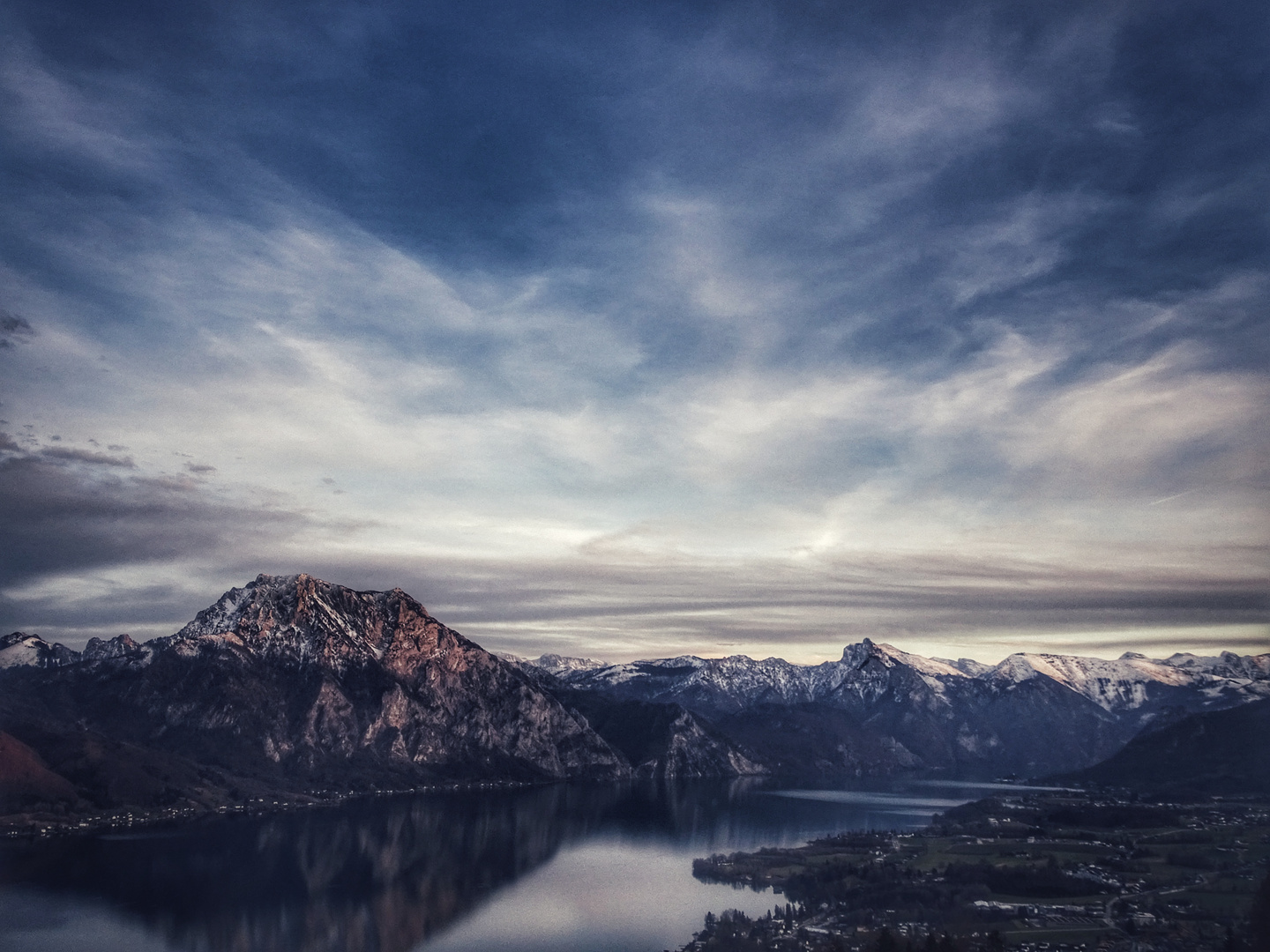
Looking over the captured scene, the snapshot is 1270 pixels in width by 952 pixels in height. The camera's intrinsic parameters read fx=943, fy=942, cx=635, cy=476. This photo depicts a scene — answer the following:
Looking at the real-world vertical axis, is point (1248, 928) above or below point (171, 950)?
above

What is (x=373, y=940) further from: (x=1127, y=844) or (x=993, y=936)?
(x=1127, y=844)

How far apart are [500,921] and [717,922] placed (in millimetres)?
29490

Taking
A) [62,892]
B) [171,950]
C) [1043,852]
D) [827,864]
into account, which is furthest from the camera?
[1043,852]

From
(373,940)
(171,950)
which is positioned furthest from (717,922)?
(171,950)

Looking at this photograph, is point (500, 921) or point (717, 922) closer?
point (717, 922)

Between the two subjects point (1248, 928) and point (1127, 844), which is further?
point (1127, 844)

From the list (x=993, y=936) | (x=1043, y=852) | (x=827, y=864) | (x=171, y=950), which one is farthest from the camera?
(x=1043, y=852)

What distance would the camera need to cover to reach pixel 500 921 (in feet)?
400

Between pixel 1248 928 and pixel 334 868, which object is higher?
pixel 1248 928

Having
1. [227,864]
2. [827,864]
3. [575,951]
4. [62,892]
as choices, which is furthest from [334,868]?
[827,864]

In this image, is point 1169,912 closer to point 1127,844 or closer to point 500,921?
point 1127,844

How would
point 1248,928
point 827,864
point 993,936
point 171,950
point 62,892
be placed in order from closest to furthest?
point 1248,928 < point 993,936 < point 171,950 < point 62,892 < point 827,864

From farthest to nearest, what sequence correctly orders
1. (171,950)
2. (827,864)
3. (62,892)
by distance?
(827,864) → (62,892) → (171,950)

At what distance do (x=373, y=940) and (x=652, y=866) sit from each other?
Result: 6594cm
